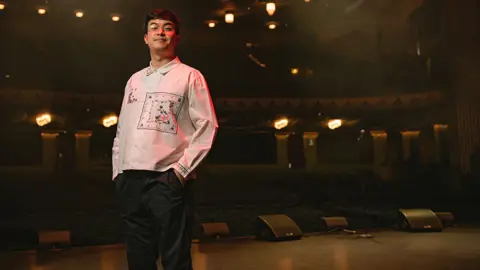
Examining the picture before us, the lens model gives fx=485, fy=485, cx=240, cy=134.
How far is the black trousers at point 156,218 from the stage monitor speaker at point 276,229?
7.58 ft

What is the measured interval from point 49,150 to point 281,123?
80.6 inches

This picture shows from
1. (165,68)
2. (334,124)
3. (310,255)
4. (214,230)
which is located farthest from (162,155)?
(334,124)

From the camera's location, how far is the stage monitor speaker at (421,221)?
3.99m

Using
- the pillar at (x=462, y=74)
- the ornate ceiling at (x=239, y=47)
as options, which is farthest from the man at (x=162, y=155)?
the pillar at (x=462, y=74)

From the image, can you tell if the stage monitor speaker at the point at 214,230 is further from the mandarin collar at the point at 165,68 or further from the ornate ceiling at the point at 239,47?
the mandarin collar at the point at 165,68

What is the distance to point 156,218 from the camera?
1.31 meters

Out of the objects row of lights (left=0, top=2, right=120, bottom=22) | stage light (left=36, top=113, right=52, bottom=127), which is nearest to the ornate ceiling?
row of lights (left=0, top=2, right=120, bottom=22)

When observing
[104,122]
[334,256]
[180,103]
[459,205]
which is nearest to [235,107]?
[104,122]

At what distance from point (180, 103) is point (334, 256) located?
1.97 meters

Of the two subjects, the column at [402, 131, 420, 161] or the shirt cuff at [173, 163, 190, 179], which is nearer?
the shirt cuff at [173, 163, 190, 179]

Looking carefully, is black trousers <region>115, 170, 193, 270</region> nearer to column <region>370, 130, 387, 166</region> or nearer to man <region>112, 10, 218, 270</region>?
man <region>112, 10, 218, 270</region>

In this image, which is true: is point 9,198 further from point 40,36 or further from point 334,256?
point 334,256

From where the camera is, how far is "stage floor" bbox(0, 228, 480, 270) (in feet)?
8.94

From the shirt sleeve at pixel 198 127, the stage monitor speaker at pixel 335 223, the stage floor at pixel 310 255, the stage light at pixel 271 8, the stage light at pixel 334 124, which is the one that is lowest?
the stage floor at pixel 310 255
